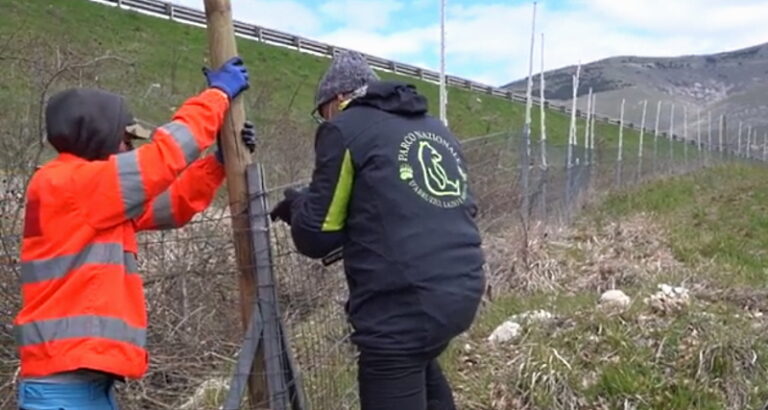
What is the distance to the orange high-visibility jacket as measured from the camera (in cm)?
259

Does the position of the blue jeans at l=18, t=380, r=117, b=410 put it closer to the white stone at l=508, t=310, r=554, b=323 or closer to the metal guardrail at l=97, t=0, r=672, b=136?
the white stone at l=508, t=310, r=554, b=323

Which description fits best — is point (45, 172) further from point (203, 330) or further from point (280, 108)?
point (280, 108)

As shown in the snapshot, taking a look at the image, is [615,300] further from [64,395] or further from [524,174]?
[64,395]

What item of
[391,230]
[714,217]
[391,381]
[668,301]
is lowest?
[714,217]

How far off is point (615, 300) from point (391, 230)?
3.65 m

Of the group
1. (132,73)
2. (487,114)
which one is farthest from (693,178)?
(132,73)

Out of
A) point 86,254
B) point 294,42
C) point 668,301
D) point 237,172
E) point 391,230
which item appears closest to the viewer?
point 86,254

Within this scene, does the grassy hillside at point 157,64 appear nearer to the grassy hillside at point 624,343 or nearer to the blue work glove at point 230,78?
the blue work glove at point 230,78

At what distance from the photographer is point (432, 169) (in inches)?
120

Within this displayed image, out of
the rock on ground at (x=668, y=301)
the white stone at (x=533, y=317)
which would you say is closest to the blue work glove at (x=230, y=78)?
the white stone at (x=533, y=317)

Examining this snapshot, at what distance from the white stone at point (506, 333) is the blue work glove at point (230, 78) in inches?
123

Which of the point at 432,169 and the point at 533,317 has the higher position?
the point at 432,169

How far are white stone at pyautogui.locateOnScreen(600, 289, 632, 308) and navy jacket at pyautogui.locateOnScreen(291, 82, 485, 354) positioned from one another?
128 inches

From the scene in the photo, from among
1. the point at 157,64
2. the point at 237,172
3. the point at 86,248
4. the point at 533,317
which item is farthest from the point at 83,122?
the point at 157,64
